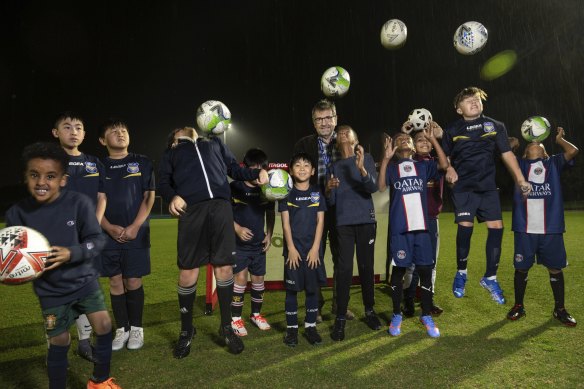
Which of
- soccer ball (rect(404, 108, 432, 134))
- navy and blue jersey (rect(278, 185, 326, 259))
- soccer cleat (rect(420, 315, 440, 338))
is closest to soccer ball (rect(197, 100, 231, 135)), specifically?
navy and blue jersey (rect(278, 185, 326, 259))

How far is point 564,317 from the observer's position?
14.7 ft

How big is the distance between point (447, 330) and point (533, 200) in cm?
180

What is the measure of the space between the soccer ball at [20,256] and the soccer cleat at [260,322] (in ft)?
8.80

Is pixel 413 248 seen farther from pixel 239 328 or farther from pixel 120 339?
pixel 120 339

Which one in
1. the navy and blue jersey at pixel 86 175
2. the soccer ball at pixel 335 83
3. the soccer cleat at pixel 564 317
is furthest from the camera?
the soccer ball at pixel 335 83

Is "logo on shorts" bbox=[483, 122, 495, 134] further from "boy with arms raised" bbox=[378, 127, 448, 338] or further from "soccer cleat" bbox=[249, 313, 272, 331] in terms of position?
"soccer cleat" bbox=[249, 313, 272, 331]

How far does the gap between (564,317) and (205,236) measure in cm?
398

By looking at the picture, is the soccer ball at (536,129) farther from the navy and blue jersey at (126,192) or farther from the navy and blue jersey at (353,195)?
the navy and blue jersey at (126,192)

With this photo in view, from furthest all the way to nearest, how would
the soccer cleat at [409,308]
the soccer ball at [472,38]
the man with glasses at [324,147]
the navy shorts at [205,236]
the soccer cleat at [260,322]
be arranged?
1. the soccer ball at [472,38]
2. the soccer cleat at [409,308]
3. the man with glasses at [324,147]
4. the soccer cleat at [260,322]
5. the navy shorts at [205,236]

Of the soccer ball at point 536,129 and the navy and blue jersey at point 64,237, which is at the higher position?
the soccer ball at point 536,129

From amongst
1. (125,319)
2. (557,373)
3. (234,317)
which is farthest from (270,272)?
(557,373)

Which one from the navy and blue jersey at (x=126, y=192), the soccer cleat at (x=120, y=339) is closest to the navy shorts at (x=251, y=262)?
the navy and blue jersey at (x=126, y=192)

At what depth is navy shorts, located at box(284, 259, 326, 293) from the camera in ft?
13.7

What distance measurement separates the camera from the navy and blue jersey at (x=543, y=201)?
Answer: 180 inches
